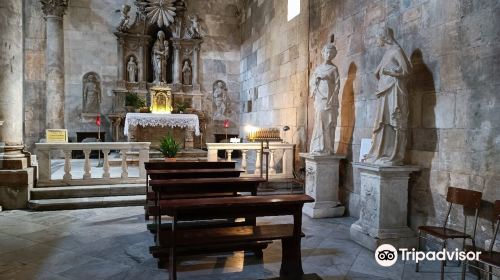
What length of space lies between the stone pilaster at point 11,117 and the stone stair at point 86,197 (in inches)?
10.2

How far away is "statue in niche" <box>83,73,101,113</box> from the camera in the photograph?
11.4 meters

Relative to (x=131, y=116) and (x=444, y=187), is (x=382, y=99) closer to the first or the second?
(x=444, y=187)

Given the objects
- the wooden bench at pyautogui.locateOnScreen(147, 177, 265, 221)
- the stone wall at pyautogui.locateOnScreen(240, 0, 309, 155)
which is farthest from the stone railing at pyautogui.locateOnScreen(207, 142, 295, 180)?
the wooden bench at pyautogui.locateOnScreen(147, 177, 265, 221)

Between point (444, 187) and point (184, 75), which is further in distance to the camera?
point (184, 75)

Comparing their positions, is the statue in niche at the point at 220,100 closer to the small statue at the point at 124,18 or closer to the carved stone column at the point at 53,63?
the small statue at the point at 124,18

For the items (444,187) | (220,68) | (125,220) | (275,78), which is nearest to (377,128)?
(444,187)

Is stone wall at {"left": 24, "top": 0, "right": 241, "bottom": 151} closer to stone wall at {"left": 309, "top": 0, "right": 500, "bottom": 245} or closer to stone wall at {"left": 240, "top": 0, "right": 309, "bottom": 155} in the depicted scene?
stone wall at {"left": 240, "top": 0, "right": 309, "bottom": 155}

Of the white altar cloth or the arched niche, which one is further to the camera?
the arched niche

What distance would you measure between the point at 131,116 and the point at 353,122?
6081 mm

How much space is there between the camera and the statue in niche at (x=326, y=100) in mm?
5661

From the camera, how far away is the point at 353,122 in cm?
595

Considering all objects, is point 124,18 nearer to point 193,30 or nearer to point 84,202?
point 193,30

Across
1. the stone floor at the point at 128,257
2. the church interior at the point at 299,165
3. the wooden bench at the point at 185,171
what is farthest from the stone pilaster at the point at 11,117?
the wooden bench at the point at 185,171

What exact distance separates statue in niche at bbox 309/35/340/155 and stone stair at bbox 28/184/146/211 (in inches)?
124
